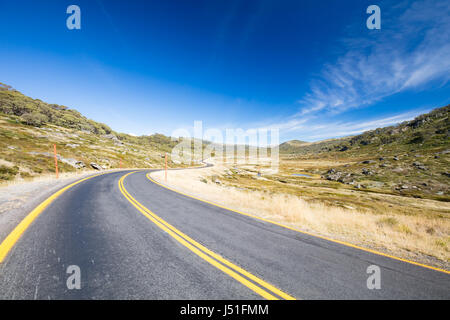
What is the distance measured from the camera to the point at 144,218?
241 inches

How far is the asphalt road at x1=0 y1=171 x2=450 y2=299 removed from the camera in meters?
2.73

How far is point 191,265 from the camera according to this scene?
11.2ft

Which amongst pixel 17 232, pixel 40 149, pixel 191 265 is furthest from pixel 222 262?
pixel 40 149

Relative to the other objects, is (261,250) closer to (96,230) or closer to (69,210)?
(96,230)

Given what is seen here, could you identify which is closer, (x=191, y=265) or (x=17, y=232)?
(x=191, y=265)

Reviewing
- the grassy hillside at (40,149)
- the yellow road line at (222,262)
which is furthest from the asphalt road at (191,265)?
the grassy hillside at (40,149)

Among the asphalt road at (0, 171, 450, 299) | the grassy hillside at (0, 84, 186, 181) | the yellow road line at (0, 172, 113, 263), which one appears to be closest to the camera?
the asphalt road at (0, 171, 450, 299)

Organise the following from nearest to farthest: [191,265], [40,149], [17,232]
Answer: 1. [191,265]
2. [17,232]
3. [40,149]

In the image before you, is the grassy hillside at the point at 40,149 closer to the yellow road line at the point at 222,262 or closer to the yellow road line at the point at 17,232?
the yellow road line at the point at 17,232

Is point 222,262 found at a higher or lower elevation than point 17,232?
lower

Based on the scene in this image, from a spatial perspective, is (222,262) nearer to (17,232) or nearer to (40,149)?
(17,232)

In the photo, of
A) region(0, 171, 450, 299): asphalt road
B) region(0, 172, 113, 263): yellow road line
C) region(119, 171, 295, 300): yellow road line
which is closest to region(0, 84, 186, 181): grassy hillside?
region(0, 172, 113, 263): yellow road line

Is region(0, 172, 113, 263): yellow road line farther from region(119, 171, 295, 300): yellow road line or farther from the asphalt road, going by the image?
region(119, 171, 295, 300): yellow road line
